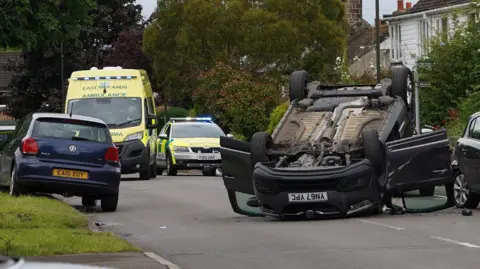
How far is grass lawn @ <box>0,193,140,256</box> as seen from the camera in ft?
42.4

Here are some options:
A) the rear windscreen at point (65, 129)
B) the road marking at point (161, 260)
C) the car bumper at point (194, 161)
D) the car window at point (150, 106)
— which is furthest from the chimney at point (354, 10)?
the road marking at point (161, 260)

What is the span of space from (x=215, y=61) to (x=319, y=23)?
5023 mm

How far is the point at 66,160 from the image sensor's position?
1964 cm

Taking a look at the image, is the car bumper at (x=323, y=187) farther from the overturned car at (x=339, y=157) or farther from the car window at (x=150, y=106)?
the car window at (x=150, y=106)

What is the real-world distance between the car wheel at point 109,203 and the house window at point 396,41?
44357 millimetres

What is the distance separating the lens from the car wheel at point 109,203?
20.1 metres

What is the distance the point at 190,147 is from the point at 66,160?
16.7 m

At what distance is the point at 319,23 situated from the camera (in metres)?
53.7

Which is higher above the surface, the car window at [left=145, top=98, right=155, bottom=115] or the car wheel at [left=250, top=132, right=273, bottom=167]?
the car wheel at [left=250, top=132, right=273, bottom=167]

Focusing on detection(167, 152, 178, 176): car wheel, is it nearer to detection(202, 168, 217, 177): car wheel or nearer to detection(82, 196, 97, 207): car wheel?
detection(202, 168, 217, 177): car wheel

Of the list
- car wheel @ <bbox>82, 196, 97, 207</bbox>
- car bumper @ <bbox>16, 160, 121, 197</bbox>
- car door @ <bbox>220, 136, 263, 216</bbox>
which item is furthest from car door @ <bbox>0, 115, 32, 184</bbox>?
car door @ <bbox>220, 136, 263, 216</bbox>

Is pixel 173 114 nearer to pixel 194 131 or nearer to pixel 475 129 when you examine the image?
pixel 194 131

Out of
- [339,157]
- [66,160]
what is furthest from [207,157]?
[339,157]

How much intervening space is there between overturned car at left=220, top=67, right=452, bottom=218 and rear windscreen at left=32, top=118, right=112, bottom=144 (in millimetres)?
3043
